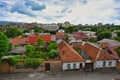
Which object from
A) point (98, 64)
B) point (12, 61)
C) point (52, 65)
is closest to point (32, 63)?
point (12, 61)

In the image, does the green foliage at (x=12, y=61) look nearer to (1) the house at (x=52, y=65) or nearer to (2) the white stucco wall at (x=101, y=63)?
(1) the house at (x=52, y=65)

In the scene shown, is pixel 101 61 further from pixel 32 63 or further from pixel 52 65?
pixel 32 63

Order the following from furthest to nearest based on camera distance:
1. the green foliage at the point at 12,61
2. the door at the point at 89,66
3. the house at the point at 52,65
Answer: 1. the door at the point at 89,66
2. the house at the point at 52,65
3. the green foliage at the point at 12,61

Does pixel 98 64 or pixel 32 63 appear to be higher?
pixel 32 63

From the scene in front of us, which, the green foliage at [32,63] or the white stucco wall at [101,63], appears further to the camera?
the white stucco wall at [101,63]

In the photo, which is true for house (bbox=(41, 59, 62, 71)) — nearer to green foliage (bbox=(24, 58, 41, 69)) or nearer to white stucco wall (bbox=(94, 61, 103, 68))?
green foliage (bbox=(24, 58, 41, 69))

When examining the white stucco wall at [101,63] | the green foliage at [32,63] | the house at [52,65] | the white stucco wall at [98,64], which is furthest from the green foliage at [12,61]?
the white stucco wall at [101,63]

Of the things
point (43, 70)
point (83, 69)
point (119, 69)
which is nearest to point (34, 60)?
point (43, 70)

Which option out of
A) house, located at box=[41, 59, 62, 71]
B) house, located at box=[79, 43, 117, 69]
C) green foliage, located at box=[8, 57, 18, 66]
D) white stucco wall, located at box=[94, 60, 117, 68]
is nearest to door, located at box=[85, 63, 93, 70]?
house, located at box=[79, 43, 117, 69]

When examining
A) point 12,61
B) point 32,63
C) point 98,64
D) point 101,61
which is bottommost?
point 98,64

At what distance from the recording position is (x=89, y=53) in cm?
3472

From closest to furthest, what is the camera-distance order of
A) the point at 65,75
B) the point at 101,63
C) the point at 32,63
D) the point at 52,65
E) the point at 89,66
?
the point at 65,75, the point at 32,63, the point at 52,65, the point at 89,66, the point at 101,63

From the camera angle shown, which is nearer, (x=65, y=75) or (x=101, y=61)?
(x=65, y=75)

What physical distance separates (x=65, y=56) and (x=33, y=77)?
7239mm
